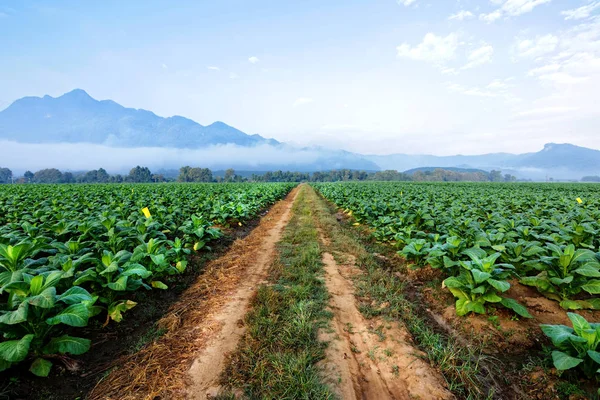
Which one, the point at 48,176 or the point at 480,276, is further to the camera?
the point at 48,176

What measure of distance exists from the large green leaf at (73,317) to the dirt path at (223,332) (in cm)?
133

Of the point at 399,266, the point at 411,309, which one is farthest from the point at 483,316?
the point at 399,266

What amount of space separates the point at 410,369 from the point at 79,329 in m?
4.67

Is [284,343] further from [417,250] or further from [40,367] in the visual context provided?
[417,250]

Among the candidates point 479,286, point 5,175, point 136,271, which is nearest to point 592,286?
point 479,286

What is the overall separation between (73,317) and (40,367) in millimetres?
650

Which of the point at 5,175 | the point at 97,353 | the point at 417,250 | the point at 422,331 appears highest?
the point at 5,175

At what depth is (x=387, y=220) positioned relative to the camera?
9.37 metres

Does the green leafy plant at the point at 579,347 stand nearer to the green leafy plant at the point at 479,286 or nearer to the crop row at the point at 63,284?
the green leafy plant at the point at 479,286

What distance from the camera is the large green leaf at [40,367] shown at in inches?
112

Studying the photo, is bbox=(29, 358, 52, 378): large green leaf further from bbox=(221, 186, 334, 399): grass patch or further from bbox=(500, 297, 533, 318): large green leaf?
bbox=(500, 297, 533, 318): large green leaf

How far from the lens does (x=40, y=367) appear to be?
2.89 meters

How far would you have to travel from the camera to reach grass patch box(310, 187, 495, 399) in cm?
307

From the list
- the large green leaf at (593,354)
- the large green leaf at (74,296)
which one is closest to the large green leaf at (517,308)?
the large green leaf at (593,354)
